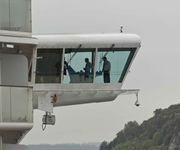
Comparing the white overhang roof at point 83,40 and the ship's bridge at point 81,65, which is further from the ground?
the white overhang roof at point 83,40

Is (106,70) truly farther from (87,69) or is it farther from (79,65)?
(79,65)

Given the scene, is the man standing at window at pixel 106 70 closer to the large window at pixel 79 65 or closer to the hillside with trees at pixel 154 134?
the large window at pixel 79 65

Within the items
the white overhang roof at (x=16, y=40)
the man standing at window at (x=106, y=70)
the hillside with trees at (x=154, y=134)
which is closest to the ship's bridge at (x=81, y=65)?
the man standing at window at (x=106, y=70)

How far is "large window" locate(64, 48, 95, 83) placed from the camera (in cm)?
4084

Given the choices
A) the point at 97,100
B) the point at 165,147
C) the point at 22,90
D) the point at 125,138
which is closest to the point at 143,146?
the point at 165,147

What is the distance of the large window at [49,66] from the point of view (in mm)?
40688

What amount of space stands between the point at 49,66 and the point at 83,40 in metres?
1.83

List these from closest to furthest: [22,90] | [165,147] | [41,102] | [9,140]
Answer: [22,90], [9,140], [41,102], [165,147]

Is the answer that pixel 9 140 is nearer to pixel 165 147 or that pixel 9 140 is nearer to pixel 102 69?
pixel 102 69

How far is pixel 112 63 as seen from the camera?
4188 centimetres

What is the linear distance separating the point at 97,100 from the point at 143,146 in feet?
411

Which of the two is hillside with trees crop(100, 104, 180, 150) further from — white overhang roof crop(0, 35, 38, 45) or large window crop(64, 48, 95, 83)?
white overhang roof crop(0, 35, 38, 45)

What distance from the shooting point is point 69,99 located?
136 ft

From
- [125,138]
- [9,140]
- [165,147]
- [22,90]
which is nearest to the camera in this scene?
[22,90]
